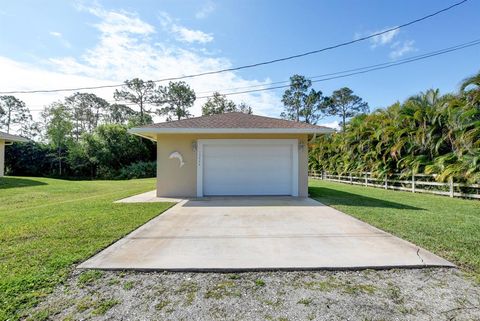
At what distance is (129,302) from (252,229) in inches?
121

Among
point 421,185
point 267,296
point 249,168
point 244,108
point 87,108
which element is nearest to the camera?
point 267,296

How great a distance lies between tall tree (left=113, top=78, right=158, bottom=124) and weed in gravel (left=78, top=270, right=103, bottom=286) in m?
35.5

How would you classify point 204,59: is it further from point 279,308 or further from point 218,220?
point 279,308

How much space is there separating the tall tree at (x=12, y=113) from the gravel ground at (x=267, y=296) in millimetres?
52621

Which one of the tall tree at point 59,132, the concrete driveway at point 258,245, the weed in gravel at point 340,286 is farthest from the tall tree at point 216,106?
the weed in gravel at point 340,286

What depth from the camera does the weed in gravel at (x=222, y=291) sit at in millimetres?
2811

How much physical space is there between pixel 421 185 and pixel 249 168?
7920 millimetres

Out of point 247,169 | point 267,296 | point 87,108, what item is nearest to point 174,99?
point 87,108

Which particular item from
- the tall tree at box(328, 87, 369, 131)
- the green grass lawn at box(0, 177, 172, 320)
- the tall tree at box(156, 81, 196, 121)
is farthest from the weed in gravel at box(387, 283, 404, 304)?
the tall tree at box(328, 87, 369, 131)

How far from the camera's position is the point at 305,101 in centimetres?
3822

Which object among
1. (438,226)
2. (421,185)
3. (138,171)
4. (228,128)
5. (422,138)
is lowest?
(438,226)

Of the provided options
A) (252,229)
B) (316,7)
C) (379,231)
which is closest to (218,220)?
(252,229)

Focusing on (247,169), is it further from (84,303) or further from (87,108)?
(87,108)

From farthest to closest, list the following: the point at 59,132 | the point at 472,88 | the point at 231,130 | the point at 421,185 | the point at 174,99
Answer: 1. the point at 174,99
2. the point at 59,132
3. the point at 421,185
4. the point at 231,130
5. the point at 472,88
